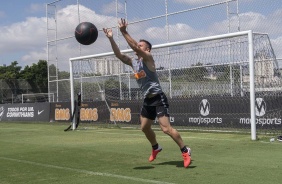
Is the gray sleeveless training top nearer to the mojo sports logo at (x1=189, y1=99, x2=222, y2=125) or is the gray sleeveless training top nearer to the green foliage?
the mojo sports logo at (x1=189, y1=99, x2=222, y2=125)

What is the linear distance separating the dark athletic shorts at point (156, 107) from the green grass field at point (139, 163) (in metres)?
0.94

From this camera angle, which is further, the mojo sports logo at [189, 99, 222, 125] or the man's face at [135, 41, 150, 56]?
the mojo sports logo at [189, 99, 222, 125]

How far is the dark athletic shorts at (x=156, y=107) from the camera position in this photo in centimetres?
775

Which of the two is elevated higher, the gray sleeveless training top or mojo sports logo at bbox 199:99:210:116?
the gray sleeveless training top

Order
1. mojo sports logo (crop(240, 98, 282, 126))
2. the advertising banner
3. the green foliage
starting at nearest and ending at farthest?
mojo sports logo (crop(240, 98, 282, 126)) → the advertising banner → the green foliage

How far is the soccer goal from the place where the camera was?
14562 millimetres

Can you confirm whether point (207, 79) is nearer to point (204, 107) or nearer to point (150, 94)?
point (204, 107)

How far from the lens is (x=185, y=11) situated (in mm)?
23922

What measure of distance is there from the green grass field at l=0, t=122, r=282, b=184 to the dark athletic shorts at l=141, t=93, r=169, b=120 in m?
0.94

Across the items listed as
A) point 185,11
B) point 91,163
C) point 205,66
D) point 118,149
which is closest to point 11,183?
point 91,163

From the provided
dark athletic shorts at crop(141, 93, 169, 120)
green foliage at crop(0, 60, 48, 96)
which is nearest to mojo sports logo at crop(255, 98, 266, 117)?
dark athletic shorts at crop(141, 93, 169, 120)

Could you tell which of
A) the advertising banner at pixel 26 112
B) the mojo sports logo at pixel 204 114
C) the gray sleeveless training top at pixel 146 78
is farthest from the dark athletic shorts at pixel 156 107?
the advertising banner at pixel 26 112

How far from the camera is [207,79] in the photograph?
56.5 feet

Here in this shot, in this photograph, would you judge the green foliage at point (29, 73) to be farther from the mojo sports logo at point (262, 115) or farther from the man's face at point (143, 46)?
the man's face at point (143, 46)
